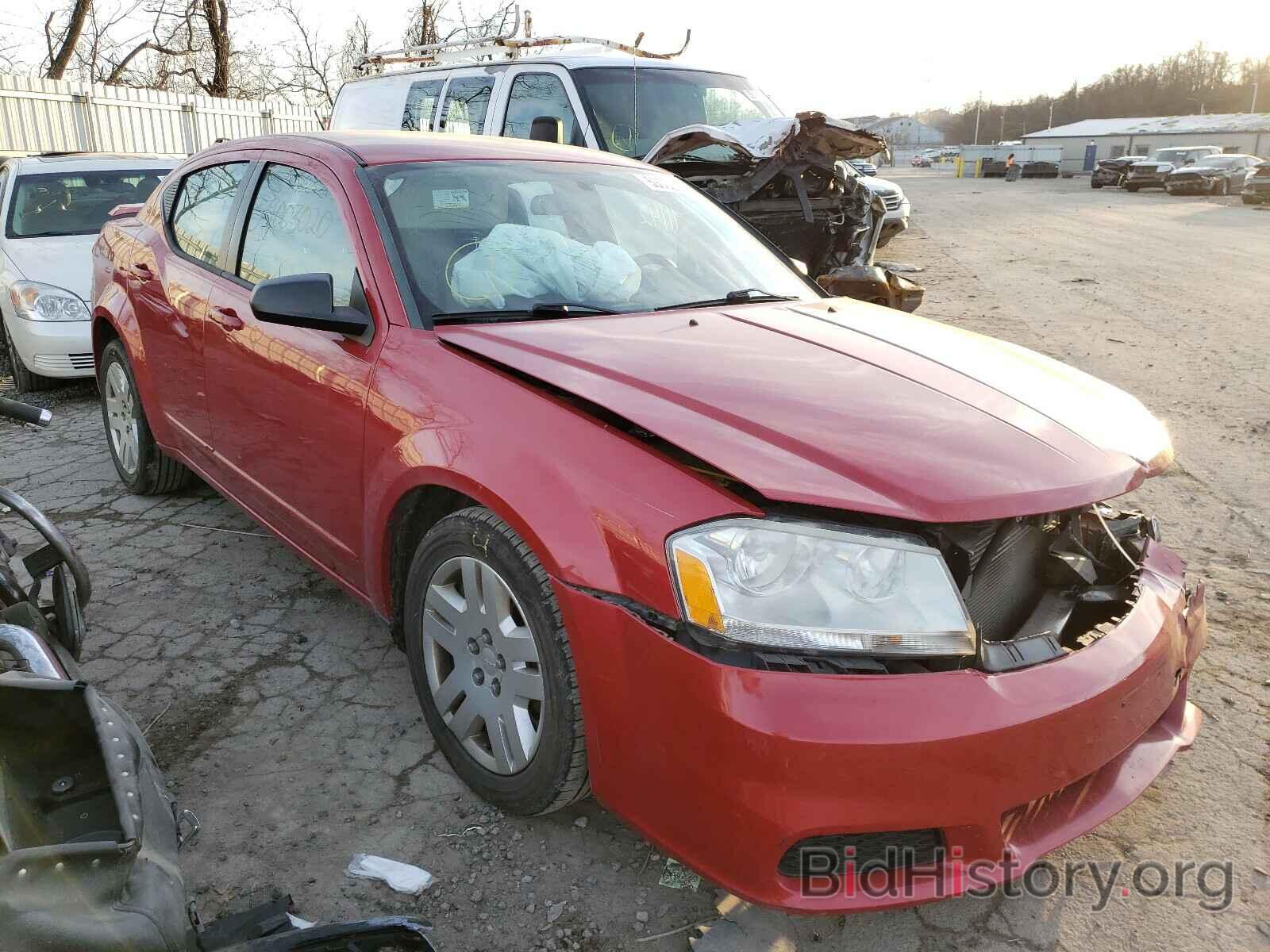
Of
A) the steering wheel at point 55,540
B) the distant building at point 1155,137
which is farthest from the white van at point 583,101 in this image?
the distant building at point 1155,137

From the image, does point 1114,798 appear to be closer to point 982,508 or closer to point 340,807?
point 982,508

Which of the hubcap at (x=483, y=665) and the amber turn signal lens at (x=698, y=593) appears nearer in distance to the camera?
the amber turn signal lens at (x=698, y=593)

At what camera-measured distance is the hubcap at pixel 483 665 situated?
216 cm

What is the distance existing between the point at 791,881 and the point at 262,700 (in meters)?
1.90

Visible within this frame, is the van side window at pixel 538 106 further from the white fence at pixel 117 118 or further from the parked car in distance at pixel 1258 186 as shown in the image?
the parked car in distance at pixel 1258 186

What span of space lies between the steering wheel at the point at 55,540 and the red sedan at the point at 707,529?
631mm

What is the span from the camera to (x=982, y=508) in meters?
1.76

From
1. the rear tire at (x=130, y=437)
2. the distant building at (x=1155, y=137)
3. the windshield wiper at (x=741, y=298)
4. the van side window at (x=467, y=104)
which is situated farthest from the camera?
the distant building at (x=1155, y=137)

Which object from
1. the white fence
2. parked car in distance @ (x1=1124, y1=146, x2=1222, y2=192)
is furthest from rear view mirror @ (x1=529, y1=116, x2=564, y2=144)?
parked car in distance @ (x1=1124, y1=146, x2=1222, y2=192)

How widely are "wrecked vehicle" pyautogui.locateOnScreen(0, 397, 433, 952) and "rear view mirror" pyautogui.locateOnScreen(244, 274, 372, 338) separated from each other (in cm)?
104

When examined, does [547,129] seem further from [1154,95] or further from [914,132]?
[914,132]

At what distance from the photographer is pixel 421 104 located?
8.21m

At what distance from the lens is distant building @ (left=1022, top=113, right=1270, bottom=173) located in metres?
58.4

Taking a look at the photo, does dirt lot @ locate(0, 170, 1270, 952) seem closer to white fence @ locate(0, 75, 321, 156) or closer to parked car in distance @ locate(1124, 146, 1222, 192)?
white fence @ locate(0, 75, 321, 156)
